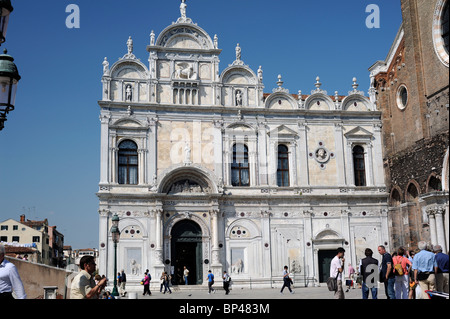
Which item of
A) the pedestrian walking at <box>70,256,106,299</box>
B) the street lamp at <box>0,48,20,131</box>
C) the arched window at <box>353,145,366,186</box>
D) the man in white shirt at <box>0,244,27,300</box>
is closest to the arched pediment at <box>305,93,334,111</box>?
the arched window at <box>353,145,366,186</box>

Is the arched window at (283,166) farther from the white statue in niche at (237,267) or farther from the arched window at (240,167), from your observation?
the white statue in niche at (237,267)

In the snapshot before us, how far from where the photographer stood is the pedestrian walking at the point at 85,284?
285 inches

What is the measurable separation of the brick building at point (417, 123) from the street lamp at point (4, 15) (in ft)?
68.8

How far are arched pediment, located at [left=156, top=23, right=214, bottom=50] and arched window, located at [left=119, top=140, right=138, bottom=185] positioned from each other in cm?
583

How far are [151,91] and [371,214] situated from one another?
13.8m

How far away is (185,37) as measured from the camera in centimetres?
3044

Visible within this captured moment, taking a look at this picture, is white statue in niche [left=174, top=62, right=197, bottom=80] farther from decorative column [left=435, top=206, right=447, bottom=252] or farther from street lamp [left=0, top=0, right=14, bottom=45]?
street lamp [left=0, top=0, right=14, bottom=45]

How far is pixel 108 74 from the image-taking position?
29375mm

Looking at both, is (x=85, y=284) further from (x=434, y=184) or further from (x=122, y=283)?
(x=434, y=184)

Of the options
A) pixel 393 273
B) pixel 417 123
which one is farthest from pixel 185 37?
pixel 393 273

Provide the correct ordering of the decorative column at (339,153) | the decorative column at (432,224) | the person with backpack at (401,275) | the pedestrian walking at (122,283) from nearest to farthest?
the person with backpack at (401,275)
the pedestrian walking at (122,283)
the decorative column at (432,224)
the decorative column at (339,153)

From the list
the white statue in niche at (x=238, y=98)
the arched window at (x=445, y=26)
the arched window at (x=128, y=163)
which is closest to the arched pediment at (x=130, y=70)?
the arched window at (x=128, y=163)

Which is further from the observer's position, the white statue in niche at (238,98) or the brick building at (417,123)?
the white statue in niche at (238,98)
